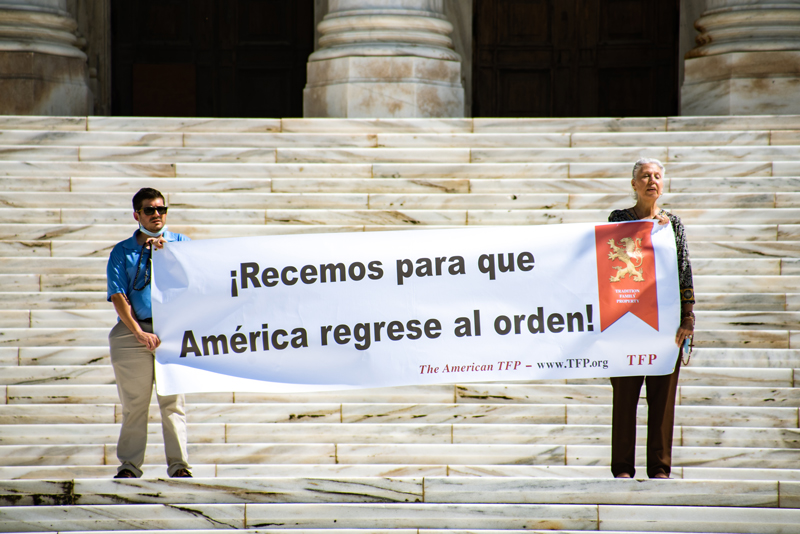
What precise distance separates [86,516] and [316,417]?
188 centimetres

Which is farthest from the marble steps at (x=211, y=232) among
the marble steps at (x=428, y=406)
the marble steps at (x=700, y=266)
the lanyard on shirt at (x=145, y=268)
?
the lanyard on shirt at (x=145, y=268)

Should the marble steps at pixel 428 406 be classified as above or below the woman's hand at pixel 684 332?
below

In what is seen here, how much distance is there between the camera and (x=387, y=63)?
11.5m

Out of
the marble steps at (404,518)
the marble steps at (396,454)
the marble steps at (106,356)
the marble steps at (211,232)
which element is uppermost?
the marble steps at (211,232)

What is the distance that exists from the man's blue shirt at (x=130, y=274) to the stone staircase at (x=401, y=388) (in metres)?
0.93

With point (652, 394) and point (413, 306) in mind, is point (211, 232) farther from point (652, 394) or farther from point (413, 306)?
point (652, 394)

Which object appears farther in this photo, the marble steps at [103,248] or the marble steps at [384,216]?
the marble steps at [384,216]

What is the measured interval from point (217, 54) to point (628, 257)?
12.4m

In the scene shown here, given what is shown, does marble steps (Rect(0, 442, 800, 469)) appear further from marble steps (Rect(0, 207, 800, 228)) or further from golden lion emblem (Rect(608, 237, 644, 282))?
marble steps (Rect(0, 207, 800, 228))

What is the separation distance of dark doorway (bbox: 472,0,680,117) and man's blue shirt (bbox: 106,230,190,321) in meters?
11.3

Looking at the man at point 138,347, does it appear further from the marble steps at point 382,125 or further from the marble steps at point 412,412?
the marble steps at point 382,125

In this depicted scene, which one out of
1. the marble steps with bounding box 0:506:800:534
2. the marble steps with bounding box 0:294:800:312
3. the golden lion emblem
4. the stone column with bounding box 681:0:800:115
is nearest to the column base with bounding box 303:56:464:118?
the stone column with bounding box 681:0:800:115

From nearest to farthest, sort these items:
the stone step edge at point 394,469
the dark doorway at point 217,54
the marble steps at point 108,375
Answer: the stone step edge at point 394,469, the marble steps at point 108,375, the dark doorway at point 217,54

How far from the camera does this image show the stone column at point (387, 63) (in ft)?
37.9
